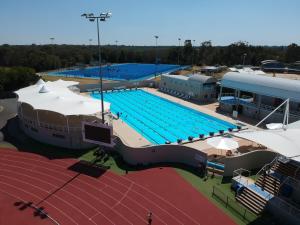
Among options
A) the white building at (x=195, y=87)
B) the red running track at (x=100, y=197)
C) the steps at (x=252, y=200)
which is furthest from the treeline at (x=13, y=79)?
the steps at (x=252, y=200)

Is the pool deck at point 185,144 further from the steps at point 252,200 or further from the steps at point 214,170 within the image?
the steps at point 252,200

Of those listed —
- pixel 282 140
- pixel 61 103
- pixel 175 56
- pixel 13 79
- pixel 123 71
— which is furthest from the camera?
pixel 175 56

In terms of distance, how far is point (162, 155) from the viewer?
23.9 m

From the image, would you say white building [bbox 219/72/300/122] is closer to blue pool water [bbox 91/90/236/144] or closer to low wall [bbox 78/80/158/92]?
blue pool water [bbox 91/90/236/144]

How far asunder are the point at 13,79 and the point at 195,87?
32354mm

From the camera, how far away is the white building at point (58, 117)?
2647 cm

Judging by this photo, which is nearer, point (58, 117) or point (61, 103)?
point (61, 103)

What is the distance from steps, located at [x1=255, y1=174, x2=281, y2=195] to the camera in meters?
18.6

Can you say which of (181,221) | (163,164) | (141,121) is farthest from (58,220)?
(141,121)

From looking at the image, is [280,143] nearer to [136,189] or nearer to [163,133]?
[136,189]

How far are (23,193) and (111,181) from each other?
619cm

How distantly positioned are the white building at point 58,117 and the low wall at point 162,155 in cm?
523

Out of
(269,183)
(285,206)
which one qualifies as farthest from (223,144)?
(285,206)

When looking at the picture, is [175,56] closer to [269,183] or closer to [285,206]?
[269,183]
